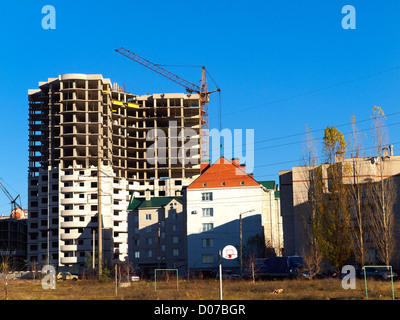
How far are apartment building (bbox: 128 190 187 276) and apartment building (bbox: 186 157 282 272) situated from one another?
64.0 ft

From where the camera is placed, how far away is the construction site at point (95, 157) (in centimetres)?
15312

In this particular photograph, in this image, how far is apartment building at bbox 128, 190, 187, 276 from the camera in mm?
121125

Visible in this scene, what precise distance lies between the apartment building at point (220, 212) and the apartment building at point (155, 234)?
19.5 m

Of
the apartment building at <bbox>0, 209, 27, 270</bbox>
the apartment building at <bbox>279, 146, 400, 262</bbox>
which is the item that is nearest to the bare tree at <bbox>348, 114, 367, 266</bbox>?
the apartment building at <bbox>279, 146, 400, 262</bbox>

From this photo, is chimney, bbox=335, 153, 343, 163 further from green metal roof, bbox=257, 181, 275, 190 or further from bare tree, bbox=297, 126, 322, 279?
green metal roof, bbox=257, 181, 275, 190

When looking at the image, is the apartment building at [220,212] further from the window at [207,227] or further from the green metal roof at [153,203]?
the green metal roof at [153,203]

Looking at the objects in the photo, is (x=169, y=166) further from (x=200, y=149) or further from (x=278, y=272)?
(x=278, y=272)

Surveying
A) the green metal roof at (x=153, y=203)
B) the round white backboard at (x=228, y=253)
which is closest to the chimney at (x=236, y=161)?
the green metal roof at (x=153, y=203)

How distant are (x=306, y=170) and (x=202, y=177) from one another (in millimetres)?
27582

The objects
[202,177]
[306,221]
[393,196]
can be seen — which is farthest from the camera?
[202,177]

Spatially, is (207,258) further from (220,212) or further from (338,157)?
(338,157)

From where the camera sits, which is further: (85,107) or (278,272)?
(85,107)
